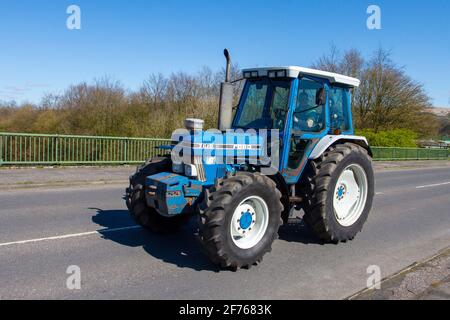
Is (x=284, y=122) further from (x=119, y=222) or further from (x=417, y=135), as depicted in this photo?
(x=417, y=135)

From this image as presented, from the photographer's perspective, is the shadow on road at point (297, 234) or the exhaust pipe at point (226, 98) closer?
the exhaust pipe at point (226, 98)

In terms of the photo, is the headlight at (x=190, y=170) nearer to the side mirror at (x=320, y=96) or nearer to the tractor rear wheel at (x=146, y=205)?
the tractor rear wheel at (x=146, y=205)

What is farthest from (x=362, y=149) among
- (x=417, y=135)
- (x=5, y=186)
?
(x=417, y=135)

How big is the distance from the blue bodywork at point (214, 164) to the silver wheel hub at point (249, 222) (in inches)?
2.0

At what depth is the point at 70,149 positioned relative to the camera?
50.9ft

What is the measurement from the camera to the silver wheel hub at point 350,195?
6.80 m

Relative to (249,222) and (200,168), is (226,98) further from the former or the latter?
(249,222)

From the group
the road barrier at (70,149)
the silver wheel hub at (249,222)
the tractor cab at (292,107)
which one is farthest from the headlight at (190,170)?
the road barrier at (70,149)

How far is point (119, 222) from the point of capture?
737 cm

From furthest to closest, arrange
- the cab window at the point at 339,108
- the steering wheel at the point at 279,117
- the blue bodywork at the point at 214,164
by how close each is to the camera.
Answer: the cab window at the point at 339,108
the steering wheel at the point at 279,117
the blue bodywork at the point at 214,164

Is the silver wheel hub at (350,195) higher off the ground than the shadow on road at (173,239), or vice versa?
the silver wheel hub at (350,195)

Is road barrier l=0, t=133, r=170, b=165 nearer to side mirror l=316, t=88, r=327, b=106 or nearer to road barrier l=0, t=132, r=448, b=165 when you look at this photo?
road barrier l=0, t=132, r=448, b=165

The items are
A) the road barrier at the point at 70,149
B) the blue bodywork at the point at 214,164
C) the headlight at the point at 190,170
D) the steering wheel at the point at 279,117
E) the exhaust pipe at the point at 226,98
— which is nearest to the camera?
the blue bodywork at the point at 214,164

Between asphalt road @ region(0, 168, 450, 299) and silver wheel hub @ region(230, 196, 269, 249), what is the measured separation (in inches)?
14.7
